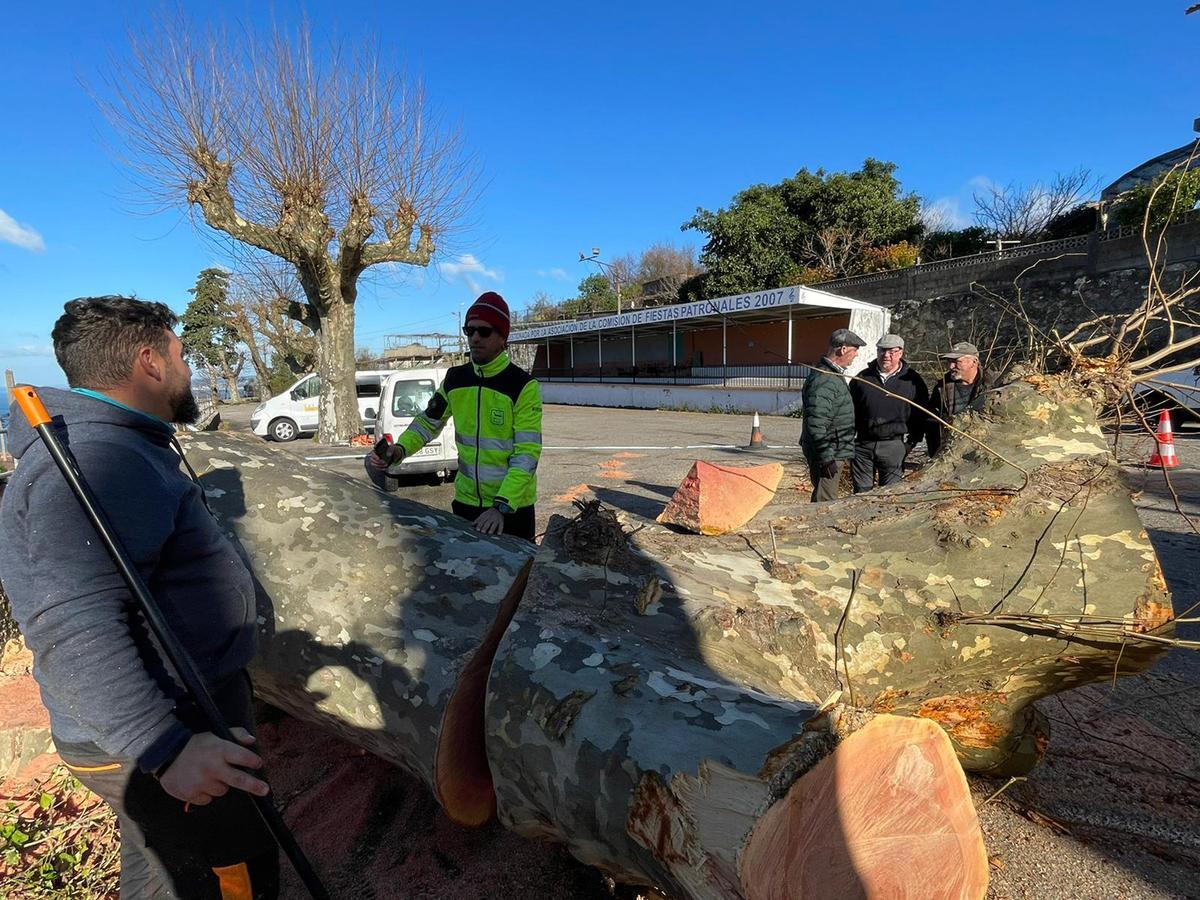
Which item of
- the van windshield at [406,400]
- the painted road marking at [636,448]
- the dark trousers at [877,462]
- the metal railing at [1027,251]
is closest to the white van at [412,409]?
the van windshield at [406,400]

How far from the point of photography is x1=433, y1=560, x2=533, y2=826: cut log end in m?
1.78

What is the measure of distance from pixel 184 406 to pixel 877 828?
5.23 feet

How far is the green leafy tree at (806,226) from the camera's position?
25.1 m

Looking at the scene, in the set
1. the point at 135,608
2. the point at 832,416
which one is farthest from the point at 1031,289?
the point at 135,608

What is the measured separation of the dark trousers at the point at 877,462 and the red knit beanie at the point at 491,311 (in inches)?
109

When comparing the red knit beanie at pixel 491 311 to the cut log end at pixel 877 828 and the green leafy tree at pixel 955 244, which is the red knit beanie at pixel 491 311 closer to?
the cut log end at pixel 877 828

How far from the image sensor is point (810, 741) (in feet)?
3.53

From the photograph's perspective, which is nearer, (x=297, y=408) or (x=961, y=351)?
(x=961, y=351)

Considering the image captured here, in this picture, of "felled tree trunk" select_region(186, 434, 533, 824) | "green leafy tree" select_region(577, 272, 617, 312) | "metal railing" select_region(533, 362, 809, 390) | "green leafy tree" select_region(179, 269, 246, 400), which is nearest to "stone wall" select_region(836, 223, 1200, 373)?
"metal railing" select_region(533, 362, 809, 390)

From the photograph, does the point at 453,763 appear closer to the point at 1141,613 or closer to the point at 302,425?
the point at 1141,613

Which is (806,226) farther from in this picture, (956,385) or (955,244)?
(956,385)

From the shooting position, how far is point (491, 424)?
9.50ft

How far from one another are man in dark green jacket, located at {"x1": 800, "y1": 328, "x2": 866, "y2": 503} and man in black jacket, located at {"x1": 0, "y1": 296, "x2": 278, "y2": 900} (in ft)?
11.7

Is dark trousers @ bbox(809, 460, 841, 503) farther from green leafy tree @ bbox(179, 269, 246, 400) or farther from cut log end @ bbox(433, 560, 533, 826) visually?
green leafy tree @ bbox(179, 269, 246, 400)
